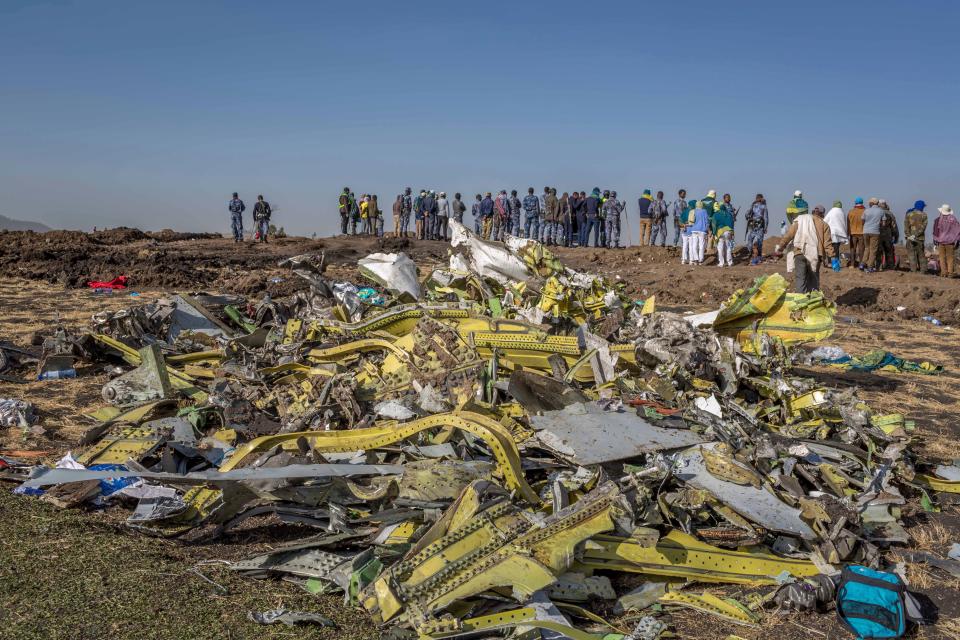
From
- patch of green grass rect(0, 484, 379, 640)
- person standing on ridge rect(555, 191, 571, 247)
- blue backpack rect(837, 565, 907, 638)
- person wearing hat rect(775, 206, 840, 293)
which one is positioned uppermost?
person standing on ridge rect(555, 191, 571, 247)

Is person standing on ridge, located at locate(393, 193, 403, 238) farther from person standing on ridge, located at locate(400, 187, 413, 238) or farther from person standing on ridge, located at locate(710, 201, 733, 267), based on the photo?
person standing on ridge, located at locate(710, 201, 733, 267)

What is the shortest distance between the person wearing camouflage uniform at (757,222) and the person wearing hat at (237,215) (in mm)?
15919

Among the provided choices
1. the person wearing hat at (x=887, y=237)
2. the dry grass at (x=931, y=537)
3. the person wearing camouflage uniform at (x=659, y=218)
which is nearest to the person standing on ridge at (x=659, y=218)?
the person wearing camouflage uniform at (x=659, y=218)

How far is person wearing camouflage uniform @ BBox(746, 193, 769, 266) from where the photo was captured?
61.3 ft

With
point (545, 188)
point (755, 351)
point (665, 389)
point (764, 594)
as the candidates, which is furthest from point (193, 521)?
point (545, 188)

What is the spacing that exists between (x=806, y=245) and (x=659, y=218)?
11117 mm

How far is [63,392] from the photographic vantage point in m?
6.68

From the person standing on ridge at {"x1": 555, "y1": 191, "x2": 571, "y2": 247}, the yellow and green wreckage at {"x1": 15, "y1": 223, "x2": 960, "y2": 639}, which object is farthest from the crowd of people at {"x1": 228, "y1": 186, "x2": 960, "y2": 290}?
the yellow and green wreckage at {"x1": 15, "y1": 223, "x2": 960, "y2": 639}

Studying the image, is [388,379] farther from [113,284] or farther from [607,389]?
[113,284]

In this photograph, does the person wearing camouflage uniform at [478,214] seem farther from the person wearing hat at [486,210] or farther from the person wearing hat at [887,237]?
the person wearing hat at [887,237]

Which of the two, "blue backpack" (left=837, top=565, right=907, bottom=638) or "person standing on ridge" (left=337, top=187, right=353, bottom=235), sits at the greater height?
"person standing on ridge" (left=337, top=187, right=353, bottom=235)

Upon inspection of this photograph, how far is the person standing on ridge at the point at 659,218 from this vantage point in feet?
69.5

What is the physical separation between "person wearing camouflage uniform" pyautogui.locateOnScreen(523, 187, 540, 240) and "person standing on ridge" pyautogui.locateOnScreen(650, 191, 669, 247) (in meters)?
→ 3.76

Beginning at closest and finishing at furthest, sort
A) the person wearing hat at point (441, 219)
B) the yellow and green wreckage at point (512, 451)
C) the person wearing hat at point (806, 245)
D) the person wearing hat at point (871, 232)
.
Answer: the yellow and green wreckage at point (512, 451)
the person wearing hat at point (806, 245)
the person wearing hat at point (871, 232)
the person wearing hat at point (441, 219)
